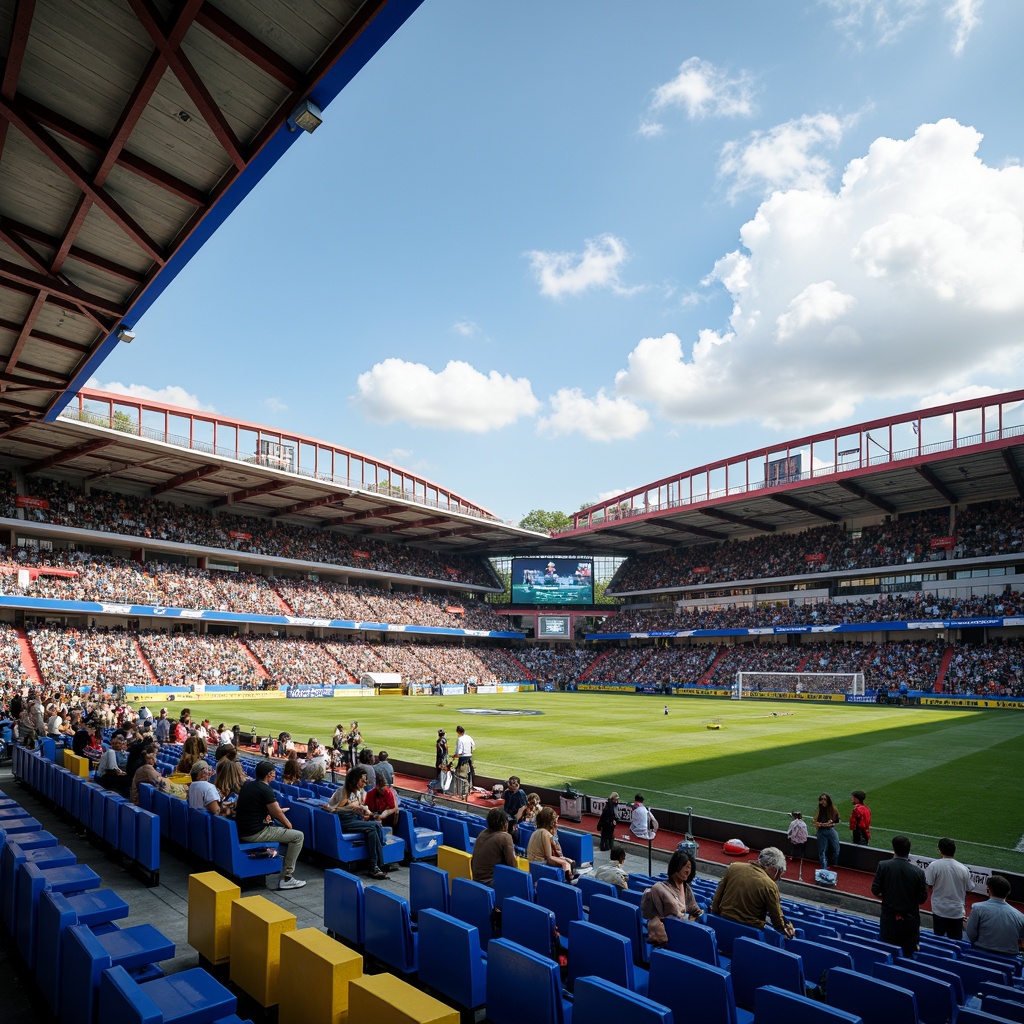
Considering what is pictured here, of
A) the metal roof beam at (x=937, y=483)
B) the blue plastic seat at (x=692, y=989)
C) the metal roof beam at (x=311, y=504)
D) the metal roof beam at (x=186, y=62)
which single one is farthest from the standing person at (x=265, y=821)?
the metal roof beam at (x=937, y=483)

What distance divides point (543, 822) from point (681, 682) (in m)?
57.0

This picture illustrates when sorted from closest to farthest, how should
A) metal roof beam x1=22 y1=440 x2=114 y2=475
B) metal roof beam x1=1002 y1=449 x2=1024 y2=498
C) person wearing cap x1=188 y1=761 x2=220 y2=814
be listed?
person wearing cap x1=188 y1=761 x2=220 y2=814 < metal roof beam x1=22 y1=440 x2=114 y2=475 < metal roof beam x1=1002 y1=449 x2=1024 y2=498

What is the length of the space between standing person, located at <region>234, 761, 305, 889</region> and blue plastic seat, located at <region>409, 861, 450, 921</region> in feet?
7.33

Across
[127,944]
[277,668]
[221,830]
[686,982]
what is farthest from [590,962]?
[277,668]

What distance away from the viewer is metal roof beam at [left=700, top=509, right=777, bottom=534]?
63.0 m

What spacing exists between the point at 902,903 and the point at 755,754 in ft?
62.4

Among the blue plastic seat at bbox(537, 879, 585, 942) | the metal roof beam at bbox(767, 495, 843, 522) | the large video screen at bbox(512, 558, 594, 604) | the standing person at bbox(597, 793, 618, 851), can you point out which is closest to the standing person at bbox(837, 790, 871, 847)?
the standing person at bbox(597, 793, 618, 851)

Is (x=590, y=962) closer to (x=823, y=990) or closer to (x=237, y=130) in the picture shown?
(x=823, y=990)

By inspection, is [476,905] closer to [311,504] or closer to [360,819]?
[360,819]

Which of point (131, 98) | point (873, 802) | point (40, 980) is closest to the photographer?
point (40, 980)

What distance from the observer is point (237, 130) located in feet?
35.9

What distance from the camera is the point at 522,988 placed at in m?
4.89

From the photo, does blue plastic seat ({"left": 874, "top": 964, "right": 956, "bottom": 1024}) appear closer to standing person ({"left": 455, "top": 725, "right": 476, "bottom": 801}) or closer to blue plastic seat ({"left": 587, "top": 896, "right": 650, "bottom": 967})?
blue plastic seat ({"left": 587, "top": 896, "right": 650, "bottom": 967})

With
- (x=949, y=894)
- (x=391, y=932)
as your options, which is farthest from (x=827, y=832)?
(x=391, y=932)
